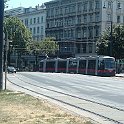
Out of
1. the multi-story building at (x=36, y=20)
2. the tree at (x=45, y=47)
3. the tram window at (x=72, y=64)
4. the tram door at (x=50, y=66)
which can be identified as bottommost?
the tram door at (x=50, y=66)

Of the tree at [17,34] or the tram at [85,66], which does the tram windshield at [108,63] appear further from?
the tree at [17,34]

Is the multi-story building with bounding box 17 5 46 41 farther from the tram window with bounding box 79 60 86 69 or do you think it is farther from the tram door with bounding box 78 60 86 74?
the tram window with bounding box 79 60 86 69

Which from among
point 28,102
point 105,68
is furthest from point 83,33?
point 28,102

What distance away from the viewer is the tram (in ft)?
217

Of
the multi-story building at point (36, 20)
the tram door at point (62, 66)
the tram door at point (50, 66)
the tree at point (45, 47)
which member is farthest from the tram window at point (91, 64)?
the multi-story building at point (36, 20)

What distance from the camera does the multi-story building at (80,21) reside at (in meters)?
105

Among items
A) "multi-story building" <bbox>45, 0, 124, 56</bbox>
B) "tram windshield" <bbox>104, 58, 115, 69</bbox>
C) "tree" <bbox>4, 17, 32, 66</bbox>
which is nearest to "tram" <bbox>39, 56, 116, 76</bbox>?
"tram windshield" <bbox>104, 58, 115, 69</bbox>

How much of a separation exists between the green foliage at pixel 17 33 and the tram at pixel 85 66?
1972 centimetres

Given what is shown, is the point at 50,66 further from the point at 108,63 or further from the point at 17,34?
the point at 108,63

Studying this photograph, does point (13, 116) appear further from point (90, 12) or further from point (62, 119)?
point (90, 12)

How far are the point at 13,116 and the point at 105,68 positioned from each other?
173ft

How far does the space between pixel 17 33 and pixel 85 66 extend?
140ft

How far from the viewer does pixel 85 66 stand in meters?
73.1

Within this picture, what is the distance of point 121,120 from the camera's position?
14.2m
